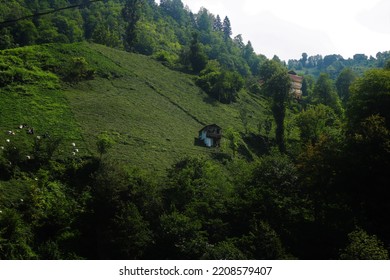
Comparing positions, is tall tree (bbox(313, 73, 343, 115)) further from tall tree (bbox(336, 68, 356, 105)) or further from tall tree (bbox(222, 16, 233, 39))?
tall tree (bbox(222, 16, 233, 39))

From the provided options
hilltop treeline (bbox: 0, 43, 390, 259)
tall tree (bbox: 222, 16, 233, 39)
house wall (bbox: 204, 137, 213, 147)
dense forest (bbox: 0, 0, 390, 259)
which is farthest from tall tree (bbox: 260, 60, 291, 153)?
tall tree (bbox: 222, 16, 233, 39)

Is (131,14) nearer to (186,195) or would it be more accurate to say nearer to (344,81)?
(344,81)

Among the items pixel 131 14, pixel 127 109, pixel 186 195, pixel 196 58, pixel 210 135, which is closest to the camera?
pixel 186 195

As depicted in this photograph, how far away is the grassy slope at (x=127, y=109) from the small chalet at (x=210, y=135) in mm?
1461

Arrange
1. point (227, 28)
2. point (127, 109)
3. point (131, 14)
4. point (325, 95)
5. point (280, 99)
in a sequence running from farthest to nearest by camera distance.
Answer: point (227, 28) → point (131, 14) → point (325, 95) → point (280, 99) → point (127, 109)

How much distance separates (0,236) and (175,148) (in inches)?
1024

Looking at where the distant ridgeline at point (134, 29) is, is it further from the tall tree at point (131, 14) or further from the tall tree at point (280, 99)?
the tall tree at point (280, 99)

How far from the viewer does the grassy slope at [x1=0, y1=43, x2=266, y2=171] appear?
47188 mm

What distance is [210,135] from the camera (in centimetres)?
5659

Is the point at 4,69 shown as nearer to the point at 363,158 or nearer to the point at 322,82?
the point at 363,158

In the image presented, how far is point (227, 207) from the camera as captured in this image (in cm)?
3509

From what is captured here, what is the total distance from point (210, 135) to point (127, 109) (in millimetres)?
12433

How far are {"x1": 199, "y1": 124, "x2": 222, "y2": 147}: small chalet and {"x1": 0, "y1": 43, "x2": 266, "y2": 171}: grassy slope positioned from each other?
4.79 ft

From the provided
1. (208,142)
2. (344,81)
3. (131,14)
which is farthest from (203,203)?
(131,14)
